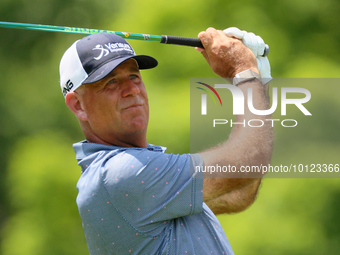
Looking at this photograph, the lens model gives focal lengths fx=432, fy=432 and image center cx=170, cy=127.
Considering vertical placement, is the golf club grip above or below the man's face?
above

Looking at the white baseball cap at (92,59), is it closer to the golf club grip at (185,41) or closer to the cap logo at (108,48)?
the cap logo at (108,48)

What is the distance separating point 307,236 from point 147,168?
7.95ft

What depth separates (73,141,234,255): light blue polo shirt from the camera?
4.33 ft

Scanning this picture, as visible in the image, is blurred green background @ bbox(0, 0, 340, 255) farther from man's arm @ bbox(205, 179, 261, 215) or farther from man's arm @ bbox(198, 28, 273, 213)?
man's arm @ bbox(198, 28, 273, 213)

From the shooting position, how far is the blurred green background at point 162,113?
132 inches

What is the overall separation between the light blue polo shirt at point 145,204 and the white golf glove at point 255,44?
0.50m

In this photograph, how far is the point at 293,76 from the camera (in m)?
3.62

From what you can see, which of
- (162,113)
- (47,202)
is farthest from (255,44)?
(47,202)

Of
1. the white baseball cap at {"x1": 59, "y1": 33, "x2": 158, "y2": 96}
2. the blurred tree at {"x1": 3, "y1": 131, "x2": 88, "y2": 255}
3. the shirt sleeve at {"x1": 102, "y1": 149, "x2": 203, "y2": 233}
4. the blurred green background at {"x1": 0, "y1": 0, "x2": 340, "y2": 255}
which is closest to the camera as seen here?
the shirt sleeve at {"x1": 102, "y1": 149, "x2": 203, "y2": 233}

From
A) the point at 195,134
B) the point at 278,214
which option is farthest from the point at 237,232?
the point at 195,134

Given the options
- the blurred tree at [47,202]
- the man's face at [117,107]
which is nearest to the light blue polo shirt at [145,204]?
the man's face at [117,107]

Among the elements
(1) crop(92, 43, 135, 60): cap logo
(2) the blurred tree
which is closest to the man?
(1) crop(92, 43, 135, 60): cap logo

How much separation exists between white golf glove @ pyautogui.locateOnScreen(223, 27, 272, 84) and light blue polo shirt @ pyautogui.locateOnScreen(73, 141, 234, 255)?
504mm

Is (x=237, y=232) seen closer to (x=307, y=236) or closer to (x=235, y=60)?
(x=307, y=236)
